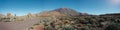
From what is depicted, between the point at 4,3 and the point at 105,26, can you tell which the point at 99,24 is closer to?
the point at 105,26

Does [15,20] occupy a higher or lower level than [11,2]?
lower

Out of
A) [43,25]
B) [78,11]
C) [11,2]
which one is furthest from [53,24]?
[11,2]

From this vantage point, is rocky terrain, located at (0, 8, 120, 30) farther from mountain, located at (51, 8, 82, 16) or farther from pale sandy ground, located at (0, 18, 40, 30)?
pale sandy ground, located at (0, 18, 40, 30)

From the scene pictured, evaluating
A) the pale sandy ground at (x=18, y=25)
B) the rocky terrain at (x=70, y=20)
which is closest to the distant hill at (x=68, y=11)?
the rocky terrain at (x=70, y=20)

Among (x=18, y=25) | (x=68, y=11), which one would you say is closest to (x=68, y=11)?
(x=68, y=11)

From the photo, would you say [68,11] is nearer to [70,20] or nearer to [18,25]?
[70,20]

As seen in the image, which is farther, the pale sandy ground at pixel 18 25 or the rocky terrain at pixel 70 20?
the pale sandy ground at pixel 18 25

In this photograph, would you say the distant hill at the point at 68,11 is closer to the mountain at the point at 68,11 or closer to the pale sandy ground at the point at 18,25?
the mountain at the point at 68,11
